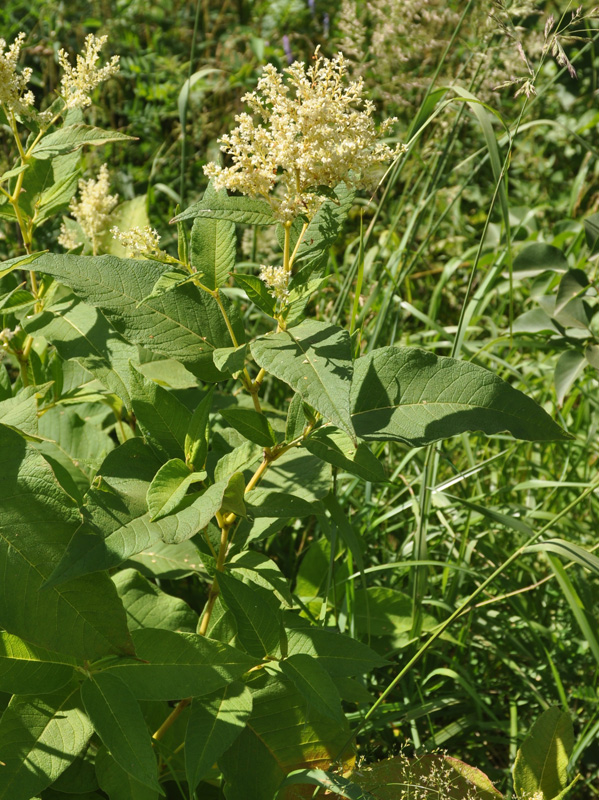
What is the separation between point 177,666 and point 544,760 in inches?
24.1

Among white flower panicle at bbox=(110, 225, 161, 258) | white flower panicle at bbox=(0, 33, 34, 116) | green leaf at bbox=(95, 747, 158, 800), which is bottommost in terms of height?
green leaf at bbox=(95, 747, 158, 800)

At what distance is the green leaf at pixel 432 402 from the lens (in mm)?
960

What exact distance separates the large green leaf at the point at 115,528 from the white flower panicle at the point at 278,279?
30 cm

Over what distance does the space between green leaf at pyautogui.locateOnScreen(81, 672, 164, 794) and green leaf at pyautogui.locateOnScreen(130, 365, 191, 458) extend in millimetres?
312

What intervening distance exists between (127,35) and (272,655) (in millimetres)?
3687

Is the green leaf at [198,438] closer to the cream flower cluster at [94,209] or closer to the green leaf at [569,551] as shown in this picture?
the green leaf at [569,551]

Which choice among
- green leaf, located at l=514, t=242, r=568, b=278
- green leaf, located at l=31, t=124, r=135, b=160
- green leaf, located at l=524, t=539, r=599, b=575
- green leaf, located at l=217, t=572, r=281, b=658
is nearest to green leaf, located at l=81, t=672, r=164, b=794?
green leaf, located at l=217, t=572, r=281, b=658

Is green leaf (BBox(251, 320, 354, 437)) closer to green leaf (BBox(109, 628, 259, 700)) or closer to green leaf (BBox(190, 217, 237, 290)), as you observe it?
green leaf (BBox(190, 217, 237, 290))

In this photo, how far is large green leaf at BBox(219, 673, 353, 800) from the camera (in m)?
1.12

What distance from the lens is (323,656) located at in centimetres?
112

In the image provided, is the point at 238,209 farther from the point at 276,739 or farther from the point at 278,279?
the point at 276,739

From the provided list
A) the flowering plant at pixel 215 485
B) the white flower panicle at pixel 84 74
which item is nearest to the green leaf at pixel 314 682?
the flowering plant at pixel 215 485

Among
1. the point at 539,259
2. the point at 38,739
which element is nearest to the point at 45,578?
the point at 38,739

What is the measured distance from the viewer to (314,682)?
3.33 ft
